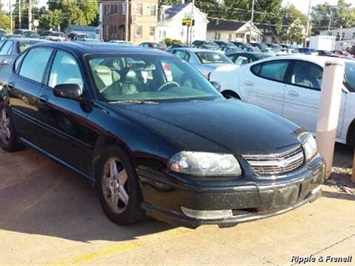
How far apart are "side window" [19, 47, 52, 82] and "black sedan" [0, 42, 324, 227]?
0.09ft

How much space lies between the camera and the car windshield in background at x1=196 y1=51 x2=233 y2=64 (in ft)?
47.9

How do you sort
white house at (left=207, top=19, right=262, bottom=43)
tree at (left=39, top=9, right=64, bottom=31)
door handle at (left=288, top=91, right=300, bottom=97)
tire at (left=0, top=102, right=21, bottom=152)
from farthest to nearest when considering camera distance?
white house at (left=207, top=19, right=262, bottom=43), tree at (left=39, top=9, right=64, bottom=31), door handle at (left=288, top=91, right=300, bottom=97), tire at (left=0, top=102, right=21, bottom=152)

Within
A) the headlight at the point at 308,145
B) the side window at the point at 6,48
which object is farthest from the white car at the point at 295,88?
the side window at the point at 6,48

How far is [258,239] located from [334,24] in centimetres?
13302

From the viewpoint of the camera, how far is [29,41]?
43.1 feet

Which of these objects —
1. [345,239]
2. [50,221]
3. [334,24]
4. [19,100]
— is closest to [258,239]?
[345,239]

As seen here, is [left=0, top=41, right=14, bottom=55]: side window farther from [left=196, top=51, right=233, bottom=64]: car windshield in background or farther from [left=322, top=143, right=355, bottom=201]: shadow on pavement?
[left=322, top=143, right=355, bottom=201]: shadow on pavement

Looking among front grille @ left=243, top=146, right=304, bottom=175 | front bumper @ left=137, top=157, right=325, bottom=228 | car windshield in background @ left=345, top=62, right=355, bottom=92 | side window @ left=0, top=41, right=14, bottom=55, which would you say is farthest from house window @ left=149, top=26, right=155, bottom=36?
front bumper @ left=137, top=157, right=325, bottom=228

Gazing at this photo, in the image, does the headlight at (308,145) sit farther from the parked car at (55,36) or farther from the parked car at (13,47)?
the parked car at (55,36)

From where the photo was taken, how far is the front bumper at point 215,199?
11.8ft

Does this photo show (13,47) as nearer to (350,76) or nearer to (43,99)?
(43,99)

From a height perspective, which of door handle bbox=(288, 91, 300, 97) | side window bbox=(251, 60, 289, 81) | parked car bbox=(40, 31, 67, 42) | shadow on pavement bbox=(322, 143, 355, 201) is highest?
side window bbox=(251, 60, 289, 81)

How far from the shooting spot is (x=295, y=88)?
771 centimetres

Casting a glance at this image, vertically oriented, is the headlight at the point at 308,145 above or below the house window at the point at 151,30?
below
